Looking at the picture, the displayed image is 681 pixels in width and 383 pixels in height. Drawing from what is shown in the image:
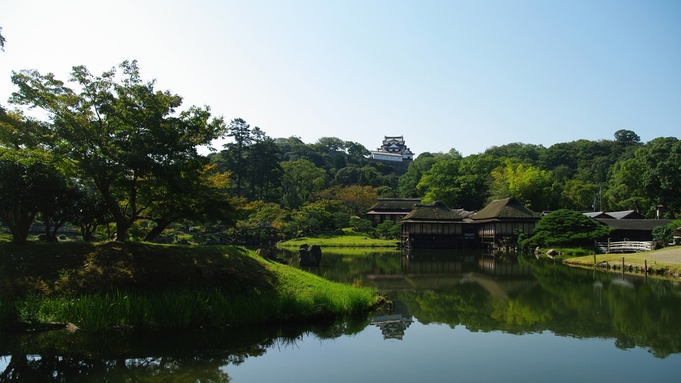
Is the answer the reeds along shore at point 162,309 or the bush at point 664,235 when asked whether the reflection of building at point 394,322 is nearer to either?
the reeds along shore at point 162,309

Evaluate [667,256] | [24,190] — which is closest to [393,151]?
[667,256]

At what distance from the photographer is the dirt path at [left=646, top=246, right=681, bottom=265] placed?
20984 millimetres

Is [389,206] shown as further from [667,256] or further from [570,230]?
[667,256]

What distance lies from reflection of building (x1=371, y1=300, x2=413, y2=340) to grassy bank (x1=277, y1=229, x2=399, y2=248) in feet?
88.0

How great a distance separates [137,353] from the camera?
8.11 m

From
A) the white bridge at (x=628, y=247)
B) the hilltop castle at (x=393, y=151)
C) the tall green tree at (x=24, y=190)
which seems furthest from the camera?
the hilltop castle at (x=393, y=151)

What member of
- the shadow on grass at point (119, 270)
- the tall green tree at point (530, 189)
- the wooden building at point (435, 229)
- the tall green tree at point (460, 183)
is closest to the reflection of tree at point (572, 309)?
the shadow on grass at point (119, 270)

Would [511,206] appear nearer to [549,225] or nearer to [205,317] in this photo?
[549,225]

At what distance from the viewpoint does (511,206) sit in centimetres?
3847

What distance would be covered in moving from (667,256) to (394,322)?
703 inches

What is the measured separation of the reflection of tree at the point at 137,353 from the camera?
7.16 metres

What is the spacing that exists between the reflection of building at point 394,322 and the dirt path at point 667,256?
50.4 ft

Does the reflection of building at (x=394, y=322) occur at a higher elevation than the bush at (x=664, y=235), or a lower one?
lower

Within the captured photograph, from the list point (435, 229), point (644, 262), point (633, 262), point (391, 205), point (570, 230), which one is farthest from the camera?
point (391, 205)
